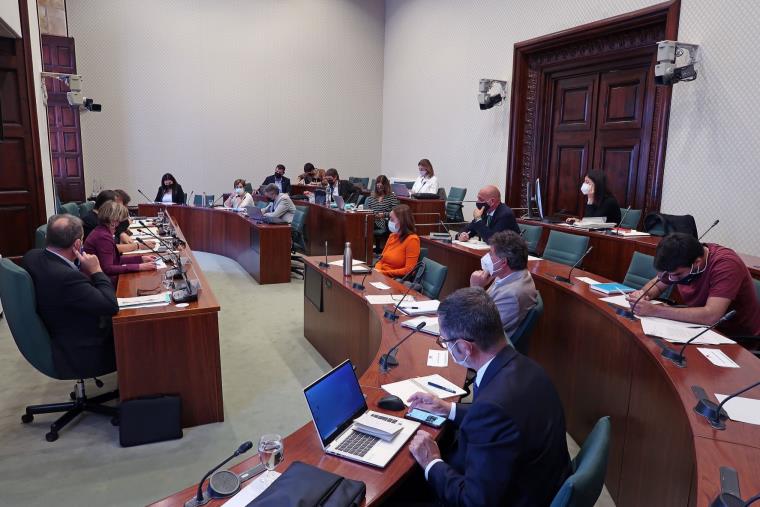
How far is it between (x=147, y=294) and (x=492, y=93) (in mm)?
6566

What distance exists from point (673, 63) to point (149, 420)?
5455 millimetres

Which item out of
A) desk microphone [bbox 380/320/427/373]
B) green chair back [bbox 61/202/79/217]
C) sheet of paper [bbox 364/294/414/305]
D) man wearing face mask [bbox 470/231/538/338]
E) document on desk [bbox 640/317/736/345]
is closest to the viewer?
desk microphone [bbox 380/320/427/373]

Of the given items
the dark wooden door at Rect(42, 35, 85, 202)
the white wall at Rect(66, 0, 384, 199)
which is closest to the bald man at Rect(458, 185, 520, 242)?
the dark wooden door at Rect(42, 35, 85, 202)

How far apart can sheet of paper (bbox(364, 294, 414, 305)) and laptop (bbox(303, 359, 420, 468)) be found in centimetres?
144

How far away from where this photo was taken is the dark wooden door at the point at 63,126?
8312mm

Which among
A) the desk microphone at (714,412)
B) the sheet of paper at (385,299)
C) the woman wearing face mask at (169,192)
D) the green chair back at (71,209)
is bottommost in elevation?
the sheet of paper at (385,299)

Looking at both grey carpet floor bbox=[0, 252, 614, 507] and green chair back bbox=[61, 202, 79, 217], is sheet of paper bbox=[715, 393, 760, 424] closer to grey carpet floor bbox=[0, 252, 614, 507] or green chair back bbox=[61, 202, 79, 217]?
grey carpet floor bbox=[0, 252, 614, 507]

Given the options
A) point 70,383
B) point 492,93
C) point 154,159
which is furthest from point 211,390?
point 154,159

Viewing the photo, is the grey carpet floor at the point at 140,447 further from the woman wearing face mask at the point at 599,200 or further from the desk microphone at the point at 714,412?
the woman wearing face mask at the point at 599,200

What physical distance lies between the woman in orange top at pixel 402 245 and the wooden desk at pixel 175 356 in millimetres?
1747

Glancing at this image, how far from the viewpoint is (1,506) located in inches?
93.6

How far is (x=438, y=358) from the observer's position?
241 centimetres

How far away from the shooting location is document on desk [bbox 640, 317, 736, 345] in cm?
→ 241

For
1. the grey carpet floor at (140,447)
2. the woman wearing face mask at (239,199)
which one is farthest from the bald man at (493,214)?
the woman wearing face mask at (239,199)
